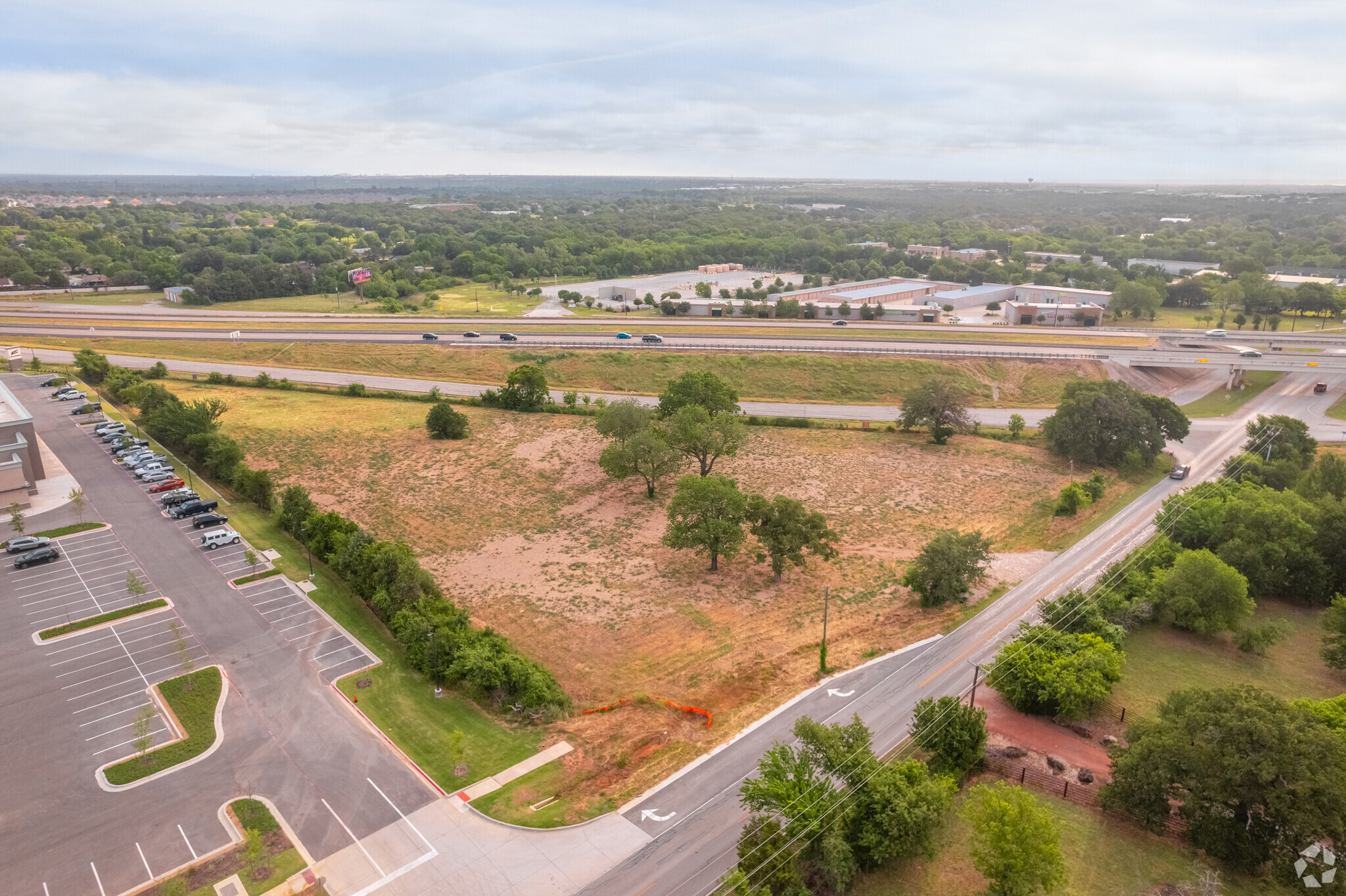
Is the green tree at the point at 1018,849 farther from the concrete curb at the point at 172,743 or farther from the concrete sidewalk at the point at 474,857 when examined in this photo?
the concrete curb at the point at 172,743

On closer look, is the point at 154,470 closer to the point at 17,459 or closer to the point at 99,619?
the point at 17,459

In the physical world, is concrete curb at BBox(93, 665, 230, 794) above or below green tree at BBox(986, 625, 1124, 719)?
below

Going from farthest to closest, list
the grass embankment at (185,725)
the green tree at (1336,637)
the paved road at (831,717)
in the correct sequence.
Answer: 1. the green tree at (1336,637)
2. the grass embankment at (185,725)
3. the paved road at (831,717)

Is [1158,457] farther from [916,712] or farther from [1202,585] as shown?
[916,712]

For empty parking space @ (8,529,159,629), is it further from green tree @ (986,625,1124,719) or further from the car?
green tree @ (986,625,1124,719)

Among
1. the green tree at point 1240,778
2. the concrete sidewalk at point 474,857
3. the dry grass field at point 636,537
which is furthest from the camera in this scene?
the dry grass field at point 636,537

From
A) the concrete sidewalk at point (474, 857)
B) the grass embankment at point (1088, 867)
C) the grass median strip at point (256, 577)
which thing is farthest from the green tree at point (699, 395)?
the grass embankment at point (1088, 867)

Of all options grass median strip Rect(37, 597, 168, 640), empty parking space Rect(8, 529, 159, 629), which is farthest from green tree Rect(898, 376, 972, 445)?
empty parking space Rect(8, 529, 159, 629)
